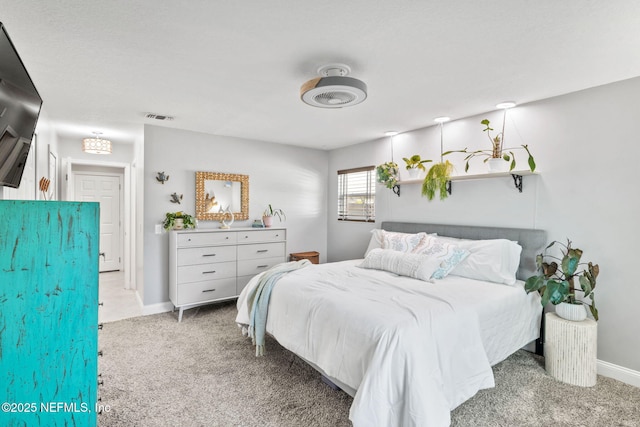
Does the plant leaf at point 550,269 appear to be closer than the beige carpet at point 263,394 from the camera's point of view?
No

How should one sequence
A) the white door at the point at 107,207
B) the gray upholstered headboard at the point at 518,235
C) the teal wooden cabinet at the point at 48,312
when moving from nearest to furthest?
the teal wooden cabinet at the point at 48,312, the gray upholstered headboard at the point at 518,235, the white door at the point at 107,207

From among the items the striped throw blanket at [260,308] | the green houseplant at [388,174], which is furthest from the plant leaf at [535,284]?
the striped throw blanket at [260,308]

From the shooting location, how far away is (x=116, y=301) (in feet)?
15.1

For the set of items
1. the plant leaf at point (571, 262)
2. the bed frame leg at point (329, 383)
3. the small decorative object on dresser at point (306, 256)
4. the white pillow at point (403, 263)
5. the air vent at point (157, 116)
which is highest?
the air vent at point (157, 116)

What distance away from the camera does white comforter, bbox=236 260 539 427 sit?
5.67 feet

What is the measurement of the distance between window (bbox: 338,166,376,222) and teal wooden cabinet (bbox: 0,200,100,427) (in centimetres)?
385

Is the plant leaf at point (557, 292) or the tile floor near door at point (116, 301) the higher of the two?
the plant leaf at point (557, 292)

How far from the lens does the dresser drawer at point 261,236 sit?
13.9 ft

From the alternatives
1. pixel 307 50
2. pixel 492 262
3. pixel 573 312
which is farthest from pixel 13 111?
pixel 573 312

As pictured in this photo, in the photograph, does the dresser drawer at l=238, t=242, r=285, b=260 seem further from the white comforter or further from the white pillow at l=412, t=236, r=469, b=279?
the white pillow at l=412, t=236, r=469, b=279

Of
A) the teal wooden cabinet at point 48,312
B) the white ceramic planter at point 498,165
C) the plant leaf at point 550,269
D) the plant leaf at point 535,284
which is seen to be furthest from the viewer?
the white ceramic planter at point 498,165

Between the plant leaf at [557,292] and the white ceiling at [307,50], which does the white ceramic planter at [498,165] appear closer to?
the white ceiling at [307,50]

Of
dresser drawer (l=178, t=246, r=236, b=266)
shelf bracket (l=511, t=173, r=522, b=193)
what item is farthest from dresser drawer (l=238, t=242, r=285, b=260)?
shelf bracket (l=511, t=173, r=522, b=193)

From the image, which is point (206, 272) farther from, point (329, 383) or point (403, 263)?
point (403, 263)
